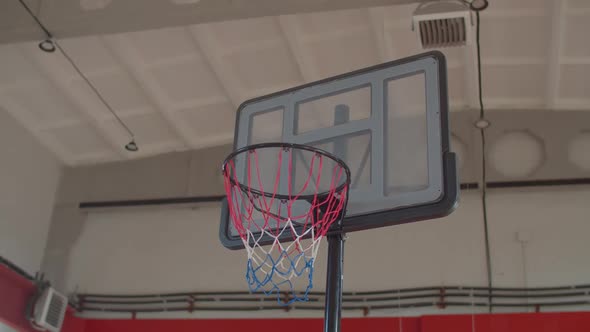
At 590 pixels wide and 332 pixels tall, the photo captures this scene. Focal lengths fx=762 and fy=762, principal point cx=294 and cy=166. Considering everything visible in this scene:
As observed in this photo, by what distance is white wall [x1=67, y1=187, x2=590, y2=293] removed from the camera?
7320 mm

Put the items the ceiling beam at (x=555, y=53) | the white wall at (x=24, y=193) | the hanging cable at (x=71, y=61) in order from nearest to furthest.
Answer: the hanging cable at (x=71, y=61)
the ceiling beam at (x=555, y=53)
the white wall at (x=24, y=193)

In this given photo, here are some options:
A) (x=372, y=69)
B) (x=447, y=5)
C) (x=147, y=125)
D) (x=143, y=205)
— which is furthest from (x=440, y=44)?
(x=143, y=205)

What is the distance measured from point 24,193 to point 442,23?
16.1 feet

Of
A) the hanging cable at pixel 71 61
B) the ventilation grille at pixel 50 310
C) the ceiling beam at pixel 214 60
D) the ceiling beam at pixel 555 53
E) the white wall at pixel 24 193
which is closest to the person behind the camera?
the hanging cable at pixel 71 61

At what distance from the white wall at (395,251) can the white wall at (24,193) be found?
474mm

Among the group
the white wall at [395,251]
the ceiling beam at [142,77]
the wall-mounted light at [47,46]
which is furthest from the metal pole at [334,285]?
the wall-mounted light at [47,46]

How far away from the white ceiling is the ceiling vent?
92 cm

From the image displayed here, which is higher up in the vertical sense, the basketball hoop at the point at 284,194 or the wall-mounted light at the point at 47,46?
the wall-mounted light at the point at 47,46

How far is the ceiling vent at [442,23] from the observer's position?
19.1ft

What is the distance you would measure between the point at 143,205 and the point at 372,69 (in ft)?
16.6

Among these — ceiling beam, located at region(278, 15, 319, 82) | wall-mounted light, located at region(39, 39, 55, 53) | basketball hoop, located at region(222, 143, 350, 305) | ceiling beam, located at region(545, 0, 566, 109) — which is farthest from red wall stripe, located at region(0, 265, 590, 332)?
basketball hoop, located at region(222, 143, 350, 305)

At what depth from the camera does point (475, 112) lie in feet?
26.5

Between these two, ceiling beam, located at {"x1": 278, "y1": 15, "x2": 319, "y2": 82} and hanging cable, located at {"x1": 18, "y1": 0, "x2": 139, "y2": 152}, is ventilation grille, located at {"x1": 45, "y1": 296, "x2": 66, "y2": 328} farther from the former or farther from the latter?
ceiling beam, located at {"x1": 278, "y1": 15, "x2": 319, "y2": 82}

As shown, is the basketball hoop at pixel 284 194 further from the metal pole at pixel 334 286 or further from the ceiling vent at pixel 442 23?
the ceiling vent at pixel 442 23
